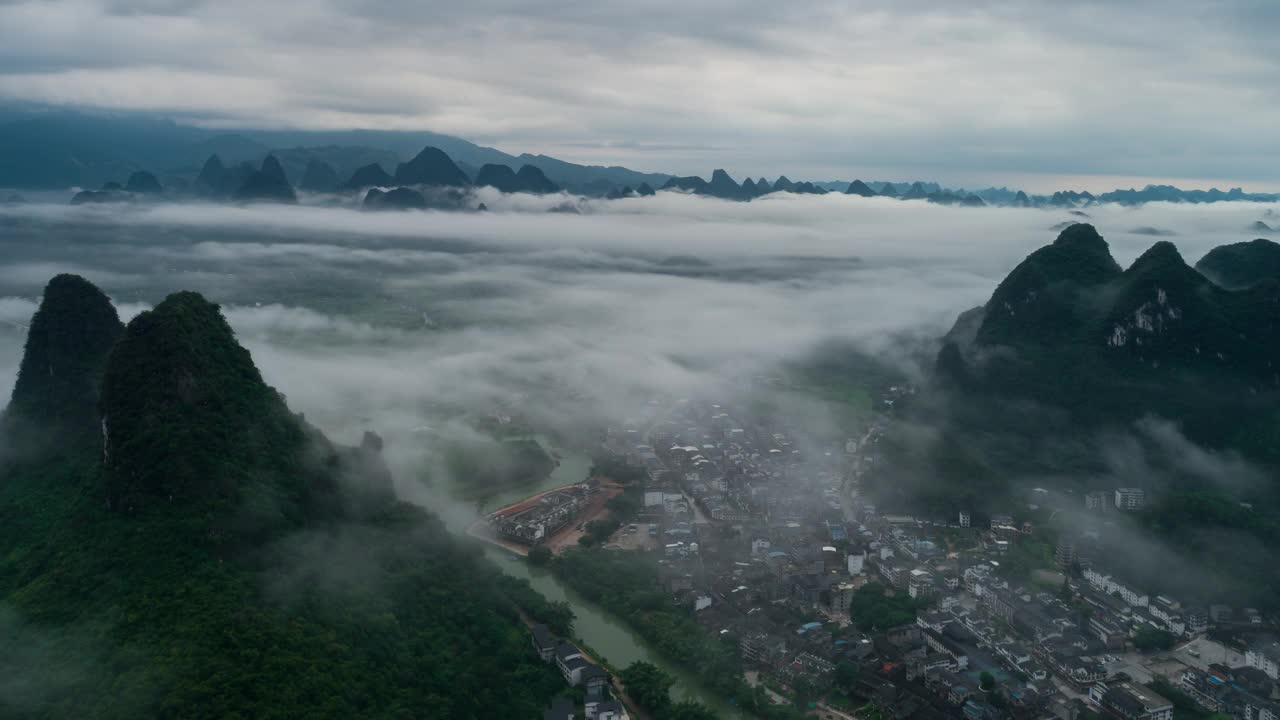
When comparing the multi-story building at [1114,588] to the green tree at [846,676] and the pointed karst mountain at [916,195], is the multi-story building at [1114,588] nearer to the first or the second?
the green tree at [846,676]

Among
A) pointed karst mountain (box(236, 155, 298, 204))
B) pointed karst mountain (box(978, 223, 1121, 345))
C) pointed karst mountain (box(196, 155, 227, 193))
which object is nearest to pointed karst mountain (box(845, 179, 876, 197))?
pointed karst mountain (box(236, 155, 298, 204))

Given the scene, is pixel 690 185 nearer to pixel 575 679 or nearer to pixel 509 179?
pixel 509 179

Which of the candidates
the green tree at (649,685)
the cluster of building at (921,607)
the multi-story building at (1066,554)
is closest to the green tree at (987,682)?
the cluster of building at (921,607)

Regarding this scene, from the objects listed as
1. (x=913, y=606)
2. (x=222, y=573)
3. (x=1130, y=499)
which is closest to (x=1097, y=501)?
(x=1130, y=499)

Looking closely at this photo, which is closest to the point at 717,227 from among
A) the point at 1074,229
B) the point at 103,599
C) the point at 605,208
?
the point at 605,208

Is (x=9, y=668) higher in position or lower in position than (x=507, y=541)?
higher

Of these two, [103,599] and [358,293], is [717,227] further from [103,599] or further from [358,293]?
[103,599]
